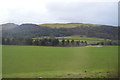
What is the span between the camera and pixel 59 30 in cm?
318

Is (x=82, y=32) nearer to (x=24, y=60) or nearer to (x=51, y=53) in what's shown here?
(x=51, y=53)

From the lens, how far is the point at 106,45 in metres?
3.15

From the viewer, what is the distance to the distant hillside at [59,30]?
10.3 feet

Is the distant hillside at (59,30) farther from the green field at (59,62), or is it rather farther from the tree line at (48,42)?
the green field at (59,62)

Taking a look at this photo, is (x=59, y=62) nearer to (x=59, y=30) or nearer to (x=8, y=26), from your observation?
(x=59, y=30)

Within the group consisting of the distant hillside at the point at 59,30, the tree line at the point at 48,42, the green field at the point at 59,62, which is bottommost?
the green field at the point at 59,62

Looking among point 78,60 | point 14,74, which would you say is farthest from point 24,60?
point 78,60

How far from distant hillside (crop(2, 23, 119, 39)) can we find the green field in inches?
9.7

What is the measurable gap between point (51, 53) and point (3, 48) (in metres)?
0.90

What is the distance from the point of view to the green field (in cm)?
306

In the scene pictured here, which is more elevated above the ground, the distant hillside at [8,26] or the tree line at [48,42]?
the distant hillside at [8,26]

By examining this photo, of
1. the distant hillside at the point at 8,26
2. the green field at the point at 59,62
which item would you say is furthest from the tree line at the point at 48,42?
the distant hillside at the point at 8,26

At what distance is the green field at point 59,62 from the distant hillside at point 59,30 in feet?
0.81

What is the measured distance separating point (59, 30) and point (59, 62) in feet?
2.00
